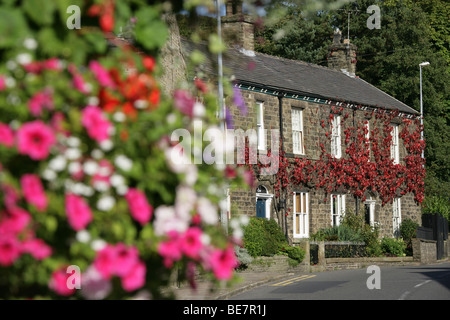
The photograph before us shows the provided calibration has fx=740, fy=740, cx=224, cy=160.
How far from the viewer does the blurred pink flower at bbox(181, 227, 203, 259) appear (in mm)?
3863

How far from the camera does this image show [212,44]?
4641mm

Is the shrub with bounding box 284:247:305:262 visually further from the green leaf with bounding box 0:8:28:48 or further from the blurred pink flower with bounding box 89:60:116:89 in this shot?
the green leaf with bounding box 0:8:28:48

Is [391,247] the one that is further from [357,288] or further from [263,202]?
[357,288]

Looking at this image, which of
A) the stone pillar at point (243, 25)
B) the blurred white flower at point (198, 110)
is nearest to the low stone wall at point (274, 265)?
the stone pillar at point (243, 25)

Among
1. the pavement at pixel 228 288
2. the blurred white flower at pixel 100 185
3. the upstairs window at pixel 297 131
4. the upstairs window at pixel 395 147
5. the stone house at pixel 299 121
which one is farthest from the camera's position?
the upstairs window at pixel 395 147

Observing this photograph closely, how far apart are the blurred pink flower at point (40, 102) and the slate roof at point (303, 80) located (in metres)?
23.9

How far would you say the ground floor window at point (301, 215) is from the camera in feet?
100

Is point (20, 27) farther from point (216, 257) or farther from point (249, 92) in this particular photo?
point (249, 92)

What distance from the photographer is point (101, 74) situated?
3.87 meters

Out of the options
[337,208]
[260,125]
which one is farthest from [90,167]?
[337,208]

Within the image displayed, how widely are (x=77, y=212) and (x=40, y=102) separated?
1.89 feet

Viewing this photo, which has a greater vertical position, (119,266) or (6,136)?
(6,136)

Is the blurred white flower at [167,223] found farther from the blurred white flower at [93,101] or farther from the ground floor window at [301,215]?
the ground floor window at [301,215]

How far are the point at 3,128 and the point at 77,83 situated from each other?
1.47ft
